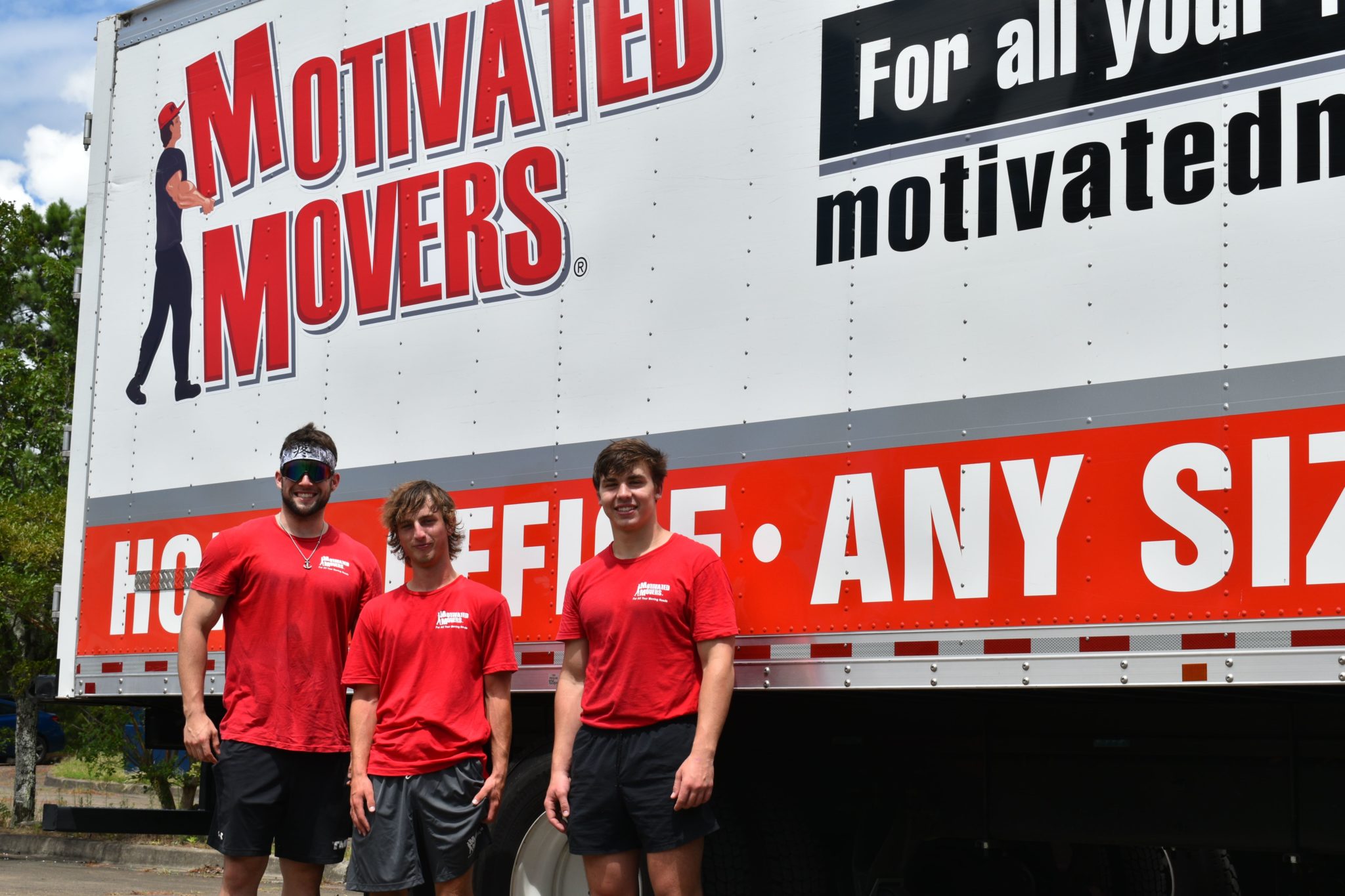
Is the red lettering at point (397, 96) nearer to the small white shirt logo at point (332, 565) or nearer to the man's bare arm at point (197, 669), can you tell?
the small white shirt logo at point (332, 565)

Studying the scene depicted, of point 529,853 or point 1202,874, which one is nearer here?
point 529,853

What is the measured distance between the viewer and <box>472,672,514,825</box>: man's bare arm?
466 cm

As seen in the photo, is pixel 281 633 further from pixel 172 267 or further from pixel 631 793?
pixel 172 267

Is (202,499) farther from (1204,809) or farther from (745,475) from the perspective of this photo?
(1204,809)

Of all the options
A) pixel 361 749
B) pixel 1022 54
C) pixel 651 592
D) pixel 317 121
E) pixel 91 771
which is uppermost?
pixel 317 121

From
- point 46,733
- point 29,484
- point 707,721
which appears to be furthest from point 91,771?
point 707,721

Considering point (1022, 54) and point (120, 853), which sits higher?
point (1022, 54)

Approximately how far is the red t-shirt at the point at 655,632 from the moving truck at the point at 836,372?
0.06m

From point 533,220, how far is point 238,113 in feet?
5.43

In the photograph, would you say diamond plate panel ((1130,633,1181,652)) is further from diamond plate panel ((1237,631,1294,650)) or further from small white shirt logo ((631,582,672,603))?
small white shirt logo ((631,582,672,603))

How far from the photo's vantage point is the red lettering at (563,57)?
5.62m

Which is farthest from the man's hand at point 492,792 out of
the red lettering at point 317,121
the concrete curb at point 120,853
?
the concrete curb at point 120,853

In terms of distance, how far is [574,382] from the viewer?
5.43 meters

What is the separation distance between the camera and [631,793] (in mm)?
4445
